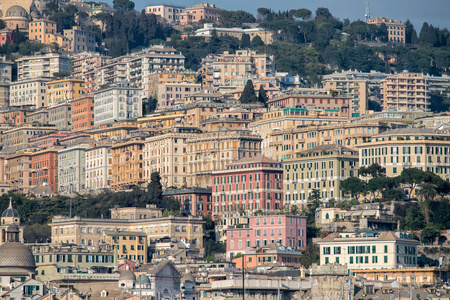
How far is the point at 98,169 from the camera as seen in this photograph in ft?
641

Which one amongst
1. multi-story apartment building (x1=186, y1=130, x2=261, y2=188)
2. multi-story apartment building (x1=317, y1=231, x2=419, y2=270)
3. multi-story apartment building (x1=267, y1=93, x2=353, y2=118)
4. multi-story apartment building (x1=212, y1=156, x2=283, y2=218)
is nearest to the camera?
multi-story apartment building (x1=317, y1=231, x2=419, y2=270)

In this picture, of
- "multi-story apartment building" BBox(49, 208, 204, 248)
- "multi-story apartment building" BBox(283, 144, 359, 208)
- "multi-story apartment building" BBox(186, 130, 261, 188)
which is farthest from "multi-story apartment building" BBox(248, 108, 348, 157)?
"multi-story apartment building" BBox(49, 208, 204, 248)

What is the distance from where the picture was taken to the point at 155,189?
168750 mm

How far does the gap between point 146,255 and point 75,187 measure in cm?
4694

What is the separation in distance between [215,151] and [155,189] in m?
12.0

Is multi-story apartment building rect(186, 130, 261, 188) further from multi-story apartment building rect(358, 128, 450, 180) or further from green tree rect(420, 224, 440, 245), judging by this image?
green tree rect(420, 224, 440, 245)

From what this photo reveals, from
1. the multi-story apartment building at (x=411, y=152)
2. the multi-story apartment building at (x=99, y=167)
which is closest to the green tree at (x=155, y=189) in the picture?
the multi-story apartment building at (x=99, y=167)

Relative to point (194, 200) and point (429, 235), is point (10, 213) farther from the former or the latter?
point (429, 235)

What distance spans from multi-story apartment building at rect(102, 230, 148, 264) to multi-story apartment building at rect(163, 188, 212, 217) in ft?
52.0

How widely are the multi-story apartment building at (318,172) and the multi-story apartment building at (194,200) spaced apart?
11.3 metres

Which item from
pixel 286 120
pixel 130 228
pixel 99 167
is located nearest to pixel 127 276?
pixel 130 228

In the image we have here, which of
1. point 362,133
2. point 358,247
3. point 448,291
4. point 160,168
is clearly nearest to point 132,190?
point 160,168

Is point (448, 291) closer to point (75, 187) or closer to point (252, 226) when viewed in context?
point (252, 226)

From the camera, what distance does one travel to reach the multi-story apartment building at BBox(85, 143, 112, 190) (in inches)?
7594
